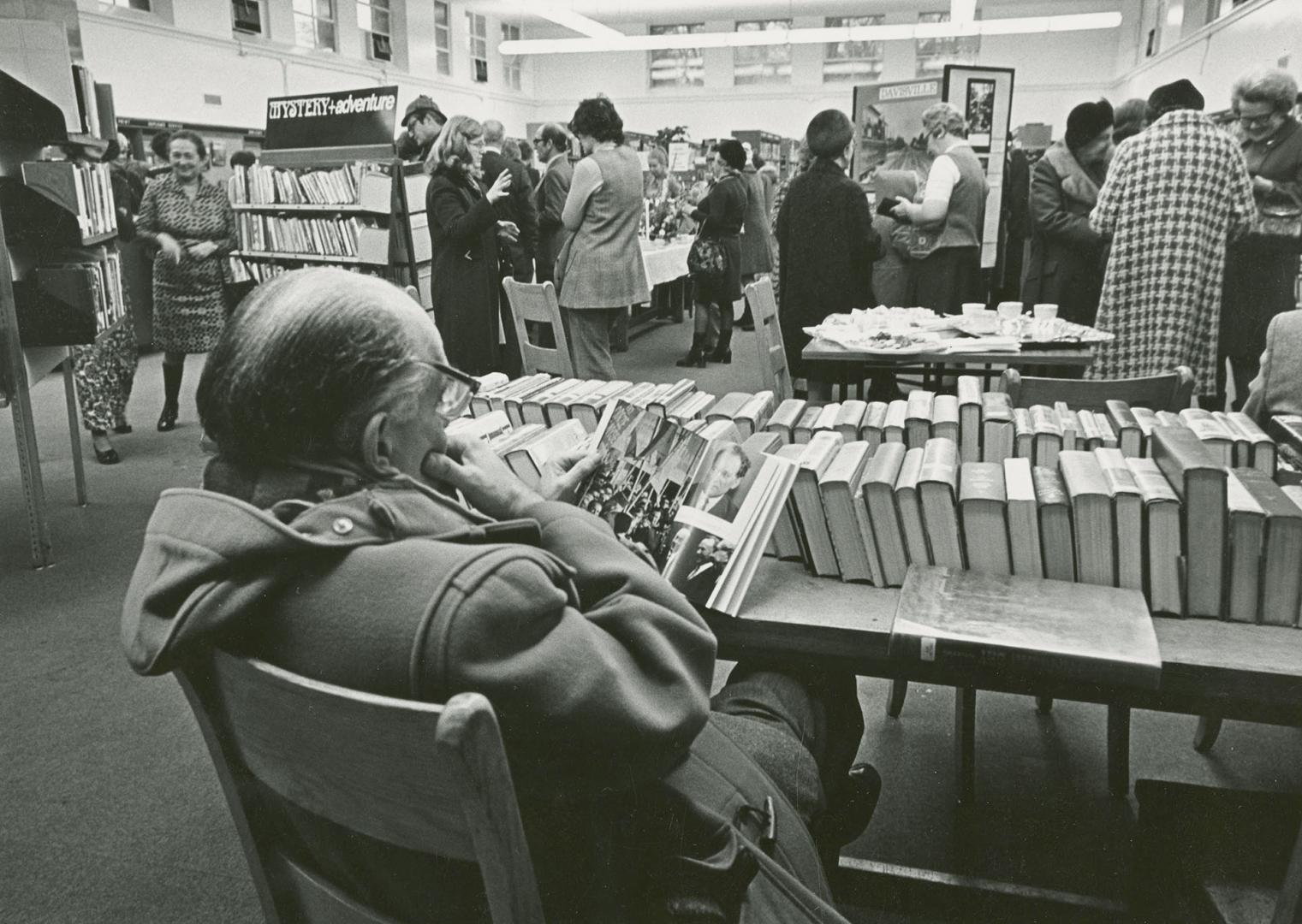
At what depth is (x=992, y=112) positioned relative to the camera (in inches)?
234

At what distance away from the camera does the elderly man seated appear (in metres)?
0.73

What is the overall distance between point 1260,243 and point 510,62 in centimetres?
1780

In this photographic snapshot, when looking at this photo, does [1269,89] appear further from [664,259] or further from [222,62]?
[222,62]

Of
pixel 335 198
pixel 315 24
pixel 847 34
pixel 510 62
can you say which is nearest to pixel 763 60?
pixel 847 34

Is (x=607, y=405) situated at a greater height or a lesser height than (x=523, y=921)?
greater

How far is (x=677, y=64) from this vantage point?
19562 mm

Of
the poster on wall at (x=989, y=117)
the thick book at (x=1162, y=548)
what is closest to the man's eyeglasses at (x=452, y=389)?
the thick book at (x=1162, y=548)

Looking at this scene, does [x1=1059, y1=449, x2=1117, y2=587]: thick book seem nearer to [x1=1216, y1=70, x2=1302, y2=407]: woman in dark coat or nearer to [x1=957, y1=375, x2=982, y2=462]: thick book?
[x1=957, y1=375, x2=982, y2=462]: thick book

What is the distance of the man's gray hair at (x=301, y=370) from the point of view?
82 cm

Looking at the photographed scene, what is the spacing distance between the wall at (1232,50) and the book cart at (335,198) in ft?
18.8

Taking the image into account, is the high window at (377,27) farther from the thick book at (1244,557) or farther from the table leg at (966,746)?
the thick book at (1244,557)

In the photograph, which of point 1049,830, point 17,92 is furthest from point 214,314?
point 1049,830

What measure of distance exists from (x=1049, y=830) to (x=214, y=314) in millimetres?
4603

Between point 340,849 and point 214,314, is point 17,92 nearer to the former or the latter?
point 214,314
